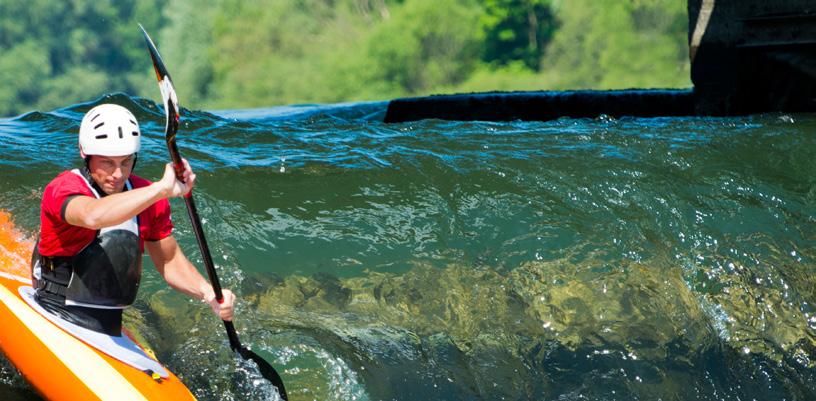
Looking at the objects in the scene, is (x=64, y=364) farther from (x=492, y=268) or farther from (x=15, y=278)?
(x=492, y=268)

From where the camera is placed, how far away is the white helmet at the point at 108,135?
3527 mm

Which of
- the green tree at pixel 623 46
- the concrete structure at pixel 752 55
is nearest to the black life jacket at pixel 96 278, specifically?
the concrete structure at pixel 752 55

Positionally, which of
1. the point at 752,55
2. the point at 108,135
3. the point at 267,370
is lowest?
the point at 752,55

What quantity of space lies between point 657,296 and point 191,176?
2.75 meters

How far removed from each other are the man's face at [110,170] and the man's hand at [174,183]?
260mm

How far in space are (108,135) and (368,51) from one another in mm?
40428

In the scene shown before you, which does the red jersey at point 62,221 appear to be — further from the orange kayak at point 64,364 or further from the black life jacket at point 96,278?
the orange kayak at point 64,364

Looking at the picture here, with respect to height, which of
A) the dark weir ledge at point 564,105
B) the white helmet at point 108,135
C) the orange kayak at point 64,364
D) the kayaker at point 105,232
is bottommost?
the dark weir ledge at point 564,105

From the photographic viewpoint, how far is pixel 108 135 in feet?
11.6

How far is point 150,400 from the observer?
369 centimetres

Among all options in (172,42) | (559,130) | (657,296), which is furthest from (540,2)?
(657,296)

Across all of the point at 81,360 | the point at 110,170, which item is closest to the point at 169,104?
the point at 110,170

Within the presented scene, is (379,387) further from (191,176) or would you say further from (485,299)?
(191,176)

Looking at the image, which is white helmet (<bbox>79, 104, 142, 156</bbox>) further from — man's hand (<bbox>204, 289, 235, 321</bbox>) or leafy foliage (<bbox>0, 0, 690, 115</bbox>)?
leafy foliage (<bbox>0, 0, 690, 115</bbox>)
